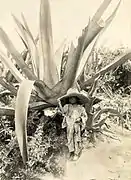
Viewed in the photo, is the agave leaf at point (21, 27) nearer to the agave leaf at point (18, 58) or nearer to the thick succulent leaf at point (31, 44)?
the thick succulent leaf at point (31, 44)

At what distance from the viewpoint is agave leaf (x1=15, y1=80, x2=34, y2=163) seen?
1.12m

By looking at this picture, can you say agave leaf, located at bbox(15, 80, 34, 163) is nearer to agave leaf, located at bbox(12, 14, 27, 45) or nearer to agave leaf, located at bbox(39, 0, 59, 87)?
agave leaf, located at bbox(39, 0, 59, 87)

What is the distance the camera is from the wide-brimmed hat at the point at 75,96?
1.30m

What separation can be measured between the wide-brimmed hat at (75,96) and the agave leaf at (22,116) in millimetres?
152

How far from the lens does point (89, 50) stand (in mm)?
1436

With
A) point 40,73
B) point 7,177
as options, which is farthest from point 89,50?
point 7,177

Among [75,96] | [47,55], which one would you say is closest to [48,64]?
[47,55]

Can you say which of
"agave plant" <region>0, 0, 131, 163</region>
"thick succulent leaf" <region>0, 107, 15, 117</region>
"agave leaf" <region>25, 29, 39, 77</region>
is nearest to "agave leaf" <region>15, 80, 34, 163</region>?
"agave plant" <region>0, 0, 131, 163</region>

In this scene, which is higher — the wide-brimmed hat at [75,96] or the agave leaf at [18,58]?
the agave leaf at [18,58]

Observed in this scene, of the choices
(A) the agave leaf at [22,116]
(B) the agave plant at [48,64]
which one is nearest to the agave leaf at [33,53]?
(B) the agave plant at [48,64]

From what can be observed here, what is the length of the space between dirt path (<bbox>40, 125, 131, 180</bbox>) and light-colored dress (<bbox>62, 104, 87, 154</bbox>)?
4 centimetres

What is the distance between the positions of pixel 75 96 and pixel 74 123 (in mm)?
85

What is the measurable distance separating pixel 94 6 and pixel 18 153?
34.7 inches

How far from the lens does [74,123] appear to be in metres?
1.29
